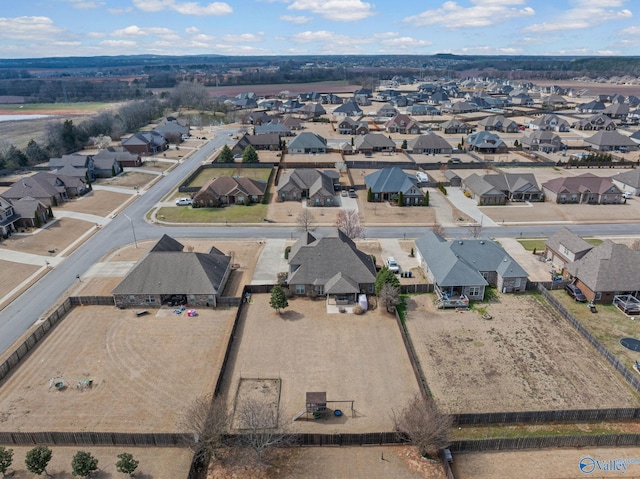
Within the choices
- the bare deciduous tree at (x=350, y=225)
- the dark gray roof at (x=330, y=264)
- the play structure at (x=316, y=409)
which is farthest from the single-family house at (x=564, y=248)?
the play structure at (x=316, y=409)

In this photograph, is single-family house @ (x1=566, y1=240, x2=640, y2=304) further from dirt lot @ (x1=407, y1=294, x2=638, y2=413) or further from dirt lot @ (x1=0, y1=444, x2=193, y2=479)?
dirt lot @ (x1=0, y1=444, x2=193, y2=479)

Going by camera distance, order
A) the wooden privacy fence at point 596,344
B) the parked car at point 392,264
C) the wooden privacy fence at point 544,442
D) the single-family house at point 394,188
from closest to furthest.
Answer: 1. the wooden privacy fence at point 544,442
2. the wooden privacy fence at point 596,344
3. the parked car at point 392,264
4. the single-family house at point 394,188

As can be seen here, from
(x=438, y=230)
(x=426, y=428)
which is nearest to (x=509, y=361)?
(x=426, y=428)

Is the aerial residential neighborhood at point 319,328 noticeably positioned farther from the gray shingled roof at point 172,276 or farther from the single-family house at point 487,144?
the single-family house at point 487,144

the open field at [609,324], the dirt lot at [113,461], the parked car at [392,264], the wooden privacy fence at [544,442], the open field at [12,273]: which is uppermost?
the parked car at [392,264]

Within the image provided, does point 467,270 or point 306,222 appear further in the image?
point 306,222

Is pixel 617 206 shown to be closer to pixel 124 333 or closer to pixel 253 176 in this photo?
pixel 253 176

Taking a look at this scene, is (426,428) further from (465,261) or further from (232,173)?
(232,173)
